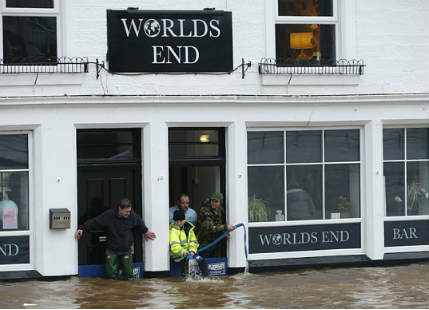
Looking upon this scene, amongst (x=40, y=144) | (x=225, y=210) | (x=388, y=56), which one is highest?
(x=388, y=56)

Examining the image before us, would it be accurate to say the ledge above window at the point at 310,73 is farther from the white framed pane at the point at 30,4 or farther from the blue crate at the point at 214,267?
the white framed pane at the point at 30,4

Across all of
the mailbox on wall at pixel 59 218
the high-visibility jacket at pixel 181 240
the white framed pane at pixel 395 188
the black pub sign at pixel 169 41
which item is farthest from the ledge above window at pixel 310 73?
the mailbox on wall at pixel 59 218

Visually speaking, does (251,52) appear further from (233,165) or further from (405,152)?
(405,152)

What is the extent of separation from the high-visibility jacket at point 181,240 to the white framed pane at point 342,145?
2925mm

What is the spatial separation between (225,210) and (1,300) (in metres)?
4.75

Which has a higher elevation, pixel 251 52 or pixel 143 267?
pixel 251 52

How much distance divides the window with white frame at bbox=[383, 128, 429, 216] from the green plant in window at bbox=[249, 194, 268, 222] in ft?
8.11

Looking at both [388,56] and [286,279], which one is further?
[388,56]

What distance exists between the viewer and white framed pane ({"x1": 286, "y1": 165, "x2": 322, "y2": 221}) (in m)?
18.4

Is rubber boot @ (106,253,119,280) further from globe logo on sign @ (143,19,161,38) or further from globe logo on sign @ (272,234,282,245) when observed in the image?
globe logo on sign @ (143,19,161,38)

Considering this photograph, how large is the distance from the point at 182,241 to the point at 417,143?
4.94 m

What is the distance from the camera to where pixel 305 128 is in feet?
60.3

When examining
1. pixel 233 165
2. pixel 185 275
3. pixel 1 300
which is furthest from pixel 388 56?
pixel 1 300

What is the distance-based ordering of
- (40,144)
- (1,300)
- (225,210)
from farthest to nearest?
1. (225,210)
2. (40,144)
3. (1,300)
